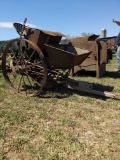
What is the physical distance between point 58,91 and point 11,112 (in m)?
1.80

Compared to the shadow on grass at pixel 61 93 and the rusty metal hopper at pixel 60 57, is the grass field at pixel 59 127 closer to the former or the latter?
the shadow on grass at pixel 61 93

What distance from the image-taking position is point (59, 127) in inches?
155

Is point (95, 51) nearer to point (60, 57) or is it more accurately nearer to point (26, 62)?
point (60, 57)

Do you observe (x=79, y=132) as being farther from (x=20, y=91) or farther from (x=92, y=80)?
(x=92, y=80)

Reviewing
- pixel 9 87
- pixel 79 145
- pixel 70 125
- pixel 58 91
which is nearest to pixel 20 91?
pixel 9 87

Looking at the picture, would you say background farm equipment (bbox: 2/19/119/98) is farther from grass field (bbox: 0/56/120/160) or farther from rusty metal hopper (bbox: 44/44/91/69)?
grass field (bbox: 0/56/120/160)

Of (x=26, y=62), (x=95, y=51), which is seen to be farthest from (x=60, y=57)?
(x=95, y=51)

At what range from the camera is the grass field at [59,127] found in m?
3.15

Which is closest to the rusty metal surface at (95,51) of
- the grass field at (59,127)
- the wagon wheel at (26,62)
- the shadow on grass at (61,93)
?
the shadow on grass at (61,93)

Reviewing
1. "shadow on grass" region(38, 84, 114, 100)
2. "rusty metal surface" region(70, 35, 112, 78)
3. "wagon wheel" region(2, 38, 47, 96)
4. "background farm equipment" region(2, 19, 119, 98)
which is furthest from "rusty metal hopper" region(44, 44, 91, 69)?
"rusty metal surface" region(70, 35, 112, 78)

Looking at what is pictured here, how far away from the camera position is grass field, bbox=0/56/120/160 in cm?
315

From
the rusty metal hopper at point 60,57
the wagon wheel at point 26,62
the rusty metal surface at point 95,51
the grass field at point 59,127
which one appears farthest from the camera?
the rusty metal surface at point 95,51

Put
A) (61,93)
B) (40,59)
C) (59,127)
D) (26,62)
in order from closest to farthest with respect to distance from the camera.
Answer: (59,127)
(40,59)
(26,62)
(61,93)

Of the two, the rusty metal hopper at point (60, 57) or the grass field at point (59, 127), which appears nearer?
the grass field at point (59, 127)
